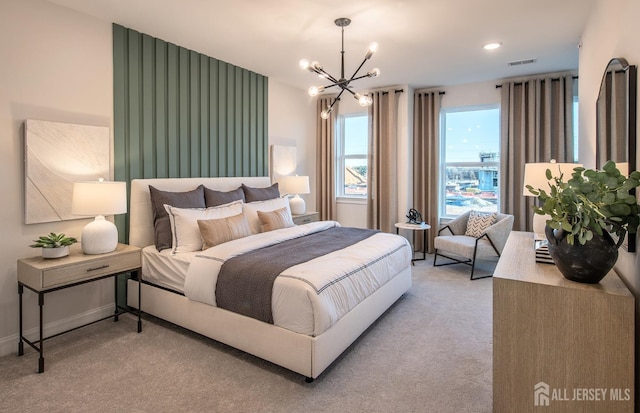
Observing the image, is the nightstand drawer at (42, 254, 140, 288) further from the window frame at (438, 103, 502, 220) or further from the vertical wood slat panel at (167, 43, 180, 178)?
the window frame at (438, 103, 502, 220)

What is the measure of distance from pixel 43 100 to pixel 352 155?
4.48 meters

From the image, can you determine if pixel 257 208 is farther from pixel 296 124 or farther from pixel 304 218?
pixel 296 124

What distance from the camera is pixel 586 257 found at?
61.7 inches

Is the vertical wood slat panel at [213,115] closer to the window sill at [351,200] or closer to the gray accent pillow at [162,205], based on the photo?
the gray accent pillow at [162,205]

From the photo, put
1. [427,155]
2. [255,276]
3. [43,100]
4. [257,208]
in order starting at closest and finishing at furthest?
1. [255,276]
2. [43,100]
3. [257,208]
4. [427,155]

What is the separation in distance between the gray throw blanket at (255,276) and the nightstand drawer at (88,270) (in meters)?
0.90

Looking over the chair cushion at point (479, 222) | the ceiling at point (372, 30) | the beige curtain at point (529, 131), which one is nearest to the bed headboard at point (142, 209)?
the ceiling at point (372, 30)

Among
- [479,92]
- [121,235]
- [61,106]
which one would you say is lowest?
[121,235]

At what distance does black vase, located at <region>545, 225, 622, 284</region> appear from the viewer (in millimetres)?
1548

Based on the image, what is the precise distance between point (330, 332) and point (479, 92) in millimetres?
4562

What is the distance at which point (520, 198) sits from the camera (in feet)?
16.7

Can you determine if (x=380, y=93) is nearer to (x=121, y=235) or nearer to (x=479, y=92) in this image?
(x=479, y=92)

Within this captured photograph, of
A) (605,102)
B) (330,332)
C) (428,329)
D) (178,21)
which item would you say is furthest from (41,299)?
(605,102)

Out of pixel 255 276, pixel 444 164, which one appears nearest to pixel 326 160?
pixel 444 164
